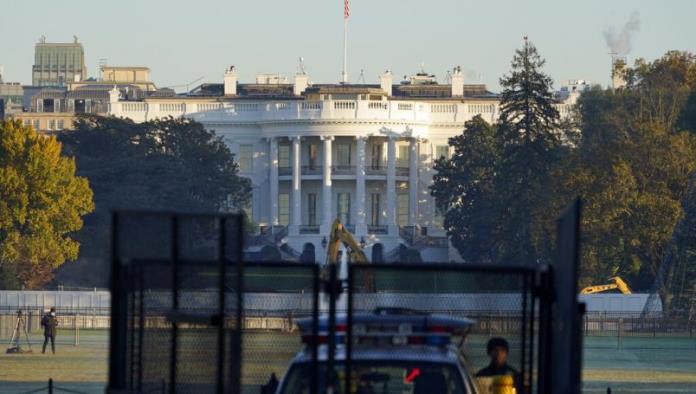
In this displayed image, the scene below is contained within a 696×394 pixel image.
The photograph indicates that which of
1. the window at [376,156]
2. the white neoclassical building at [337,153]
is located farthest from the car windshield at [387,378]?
the window at [376,156]

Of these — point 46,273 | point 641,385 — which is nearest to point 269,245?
point 46,273

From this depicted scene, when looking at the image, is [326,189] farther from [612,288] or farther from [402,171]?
[612,288]

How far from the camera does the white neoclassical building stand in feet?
473

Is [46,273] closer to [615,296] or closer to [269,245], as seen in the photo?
[615,296]

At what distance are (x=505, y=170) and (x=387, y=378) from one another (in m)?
101

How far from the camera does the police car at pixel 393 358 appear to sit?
11.9 meters

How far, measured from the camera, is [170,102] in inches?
6206

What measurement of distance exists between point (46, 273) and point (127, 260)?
76.8 m

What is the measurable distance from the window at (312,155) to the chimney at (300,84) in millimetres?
14371

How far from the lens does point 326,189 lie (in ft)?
Answer: 479

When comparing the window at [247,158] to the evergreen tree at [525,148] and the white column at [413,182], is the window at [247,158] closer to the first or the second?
the white column at [413,182]

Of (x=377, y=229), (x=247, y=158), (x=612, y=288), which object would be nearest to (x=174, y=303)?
(x=612, y=288)

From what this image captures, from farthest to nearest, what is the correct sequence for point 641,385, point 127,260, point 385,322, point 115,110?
point 115,110
point 641,385
point 385,322
point 127,260

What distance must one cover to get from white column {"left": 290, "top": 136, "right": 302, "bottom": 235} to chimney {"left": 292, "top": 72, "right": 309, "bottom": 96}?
54.8ft
